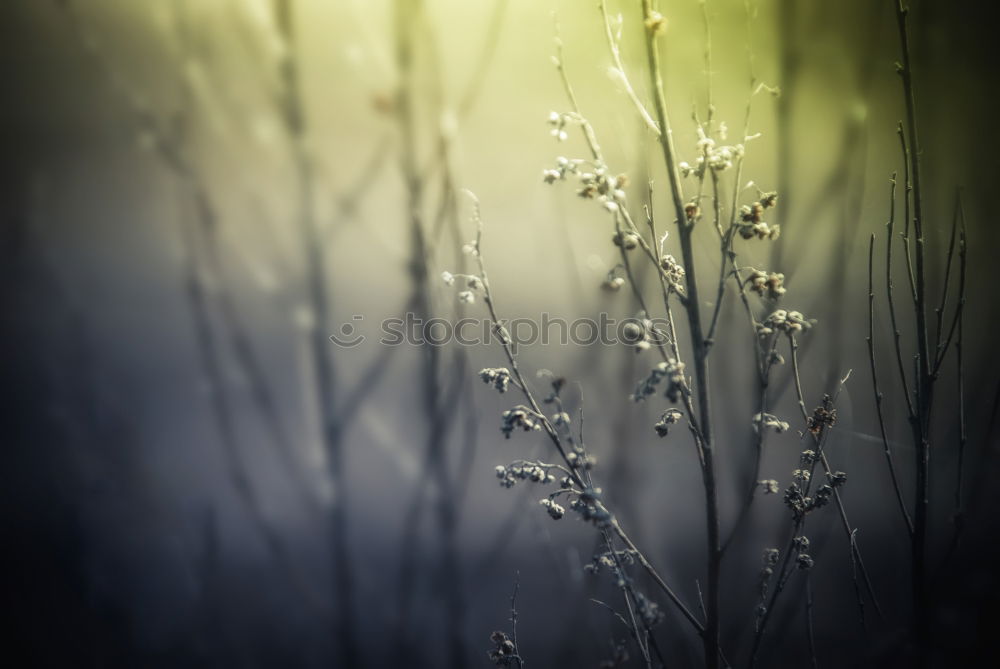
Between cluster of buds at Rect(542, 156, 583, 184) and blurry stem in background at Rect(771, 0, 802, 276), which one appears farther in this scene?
blurry stem in background at Rect(771, 0, 802, 276)

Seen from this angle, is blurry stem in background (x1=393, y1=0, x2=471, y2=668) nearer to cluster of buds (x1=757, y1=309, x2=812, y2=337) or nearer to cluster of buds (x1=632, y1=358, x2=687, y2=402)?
cluster of buds (x1=632, y1=358, x2=687, y2=402)

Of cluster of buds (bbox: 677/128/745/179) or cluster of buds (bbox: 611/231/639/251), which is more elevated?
cluster of buds (bbox: 677/128/745/179)

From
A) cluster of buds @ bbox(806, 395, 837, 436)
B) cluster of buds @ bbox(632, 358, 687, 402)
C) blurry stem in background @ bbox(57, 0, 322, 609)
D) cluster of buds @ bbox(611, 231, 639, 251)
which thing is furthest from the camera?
blurry stem in background @ bbox(57, 0, 322, 609)

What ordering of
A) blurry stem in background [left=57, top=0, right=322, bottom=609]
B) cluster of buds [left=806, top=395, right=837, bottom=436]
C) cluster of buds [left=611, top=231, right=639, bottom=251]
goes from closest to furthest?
cluster of buds [left=611, top=231, right=639, bottom=251], cluster of buds [left=806, top=395, right=837, bottom=436], blurry stem in background [left=57, top=0, right=322, bottom=609]

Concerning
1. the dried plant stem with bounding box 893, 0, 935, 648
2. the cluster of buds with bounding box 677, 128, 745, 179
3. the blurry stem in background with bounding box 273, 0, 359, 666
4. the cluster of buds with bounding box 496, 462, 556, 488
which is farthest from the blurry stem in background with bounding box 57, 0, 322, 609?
the dried plant stem with bounding box 893, 0, 935, 648

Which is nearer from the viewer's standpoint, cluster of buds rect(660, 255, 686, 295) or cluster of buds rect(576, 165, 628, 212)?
cluster of buds rect(576, 165, 628, 212)

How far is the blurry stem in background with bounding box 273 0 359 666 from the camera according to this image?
49.8 inches

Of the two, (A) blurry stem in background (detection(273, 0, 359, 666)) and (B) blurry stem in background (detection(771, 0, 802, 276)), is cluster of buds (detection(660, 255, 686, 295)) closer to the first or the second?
(B) blurry stem in background (detection(771, 0, 802, 276))

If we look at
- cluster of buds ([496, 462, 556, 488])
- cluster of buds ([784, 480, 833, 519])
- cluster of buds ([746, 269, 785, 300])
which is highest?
cluster of buds ([746, 269, 785, 300])

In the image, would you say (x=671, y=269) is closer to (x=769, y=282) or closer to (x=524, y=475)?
(x=769, y=282)

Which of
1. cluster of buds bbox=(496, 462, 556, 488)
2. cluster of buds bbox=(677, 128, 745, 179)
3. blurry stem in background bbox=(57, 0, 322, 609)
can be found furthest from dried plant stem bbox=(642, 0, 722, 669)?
blurry stem in background bbox=(57, 0, 322, 609)

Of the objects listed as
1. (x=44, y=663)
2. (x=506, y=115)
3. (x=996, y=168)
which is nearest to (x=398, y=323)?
(x=506, y=115)

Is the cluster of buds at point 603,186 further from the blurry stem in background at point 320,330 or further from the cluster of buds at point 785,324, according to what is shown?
the blurry stem in background at point 320,330

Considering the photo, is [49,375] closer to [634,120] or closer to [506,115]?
[506,115]
